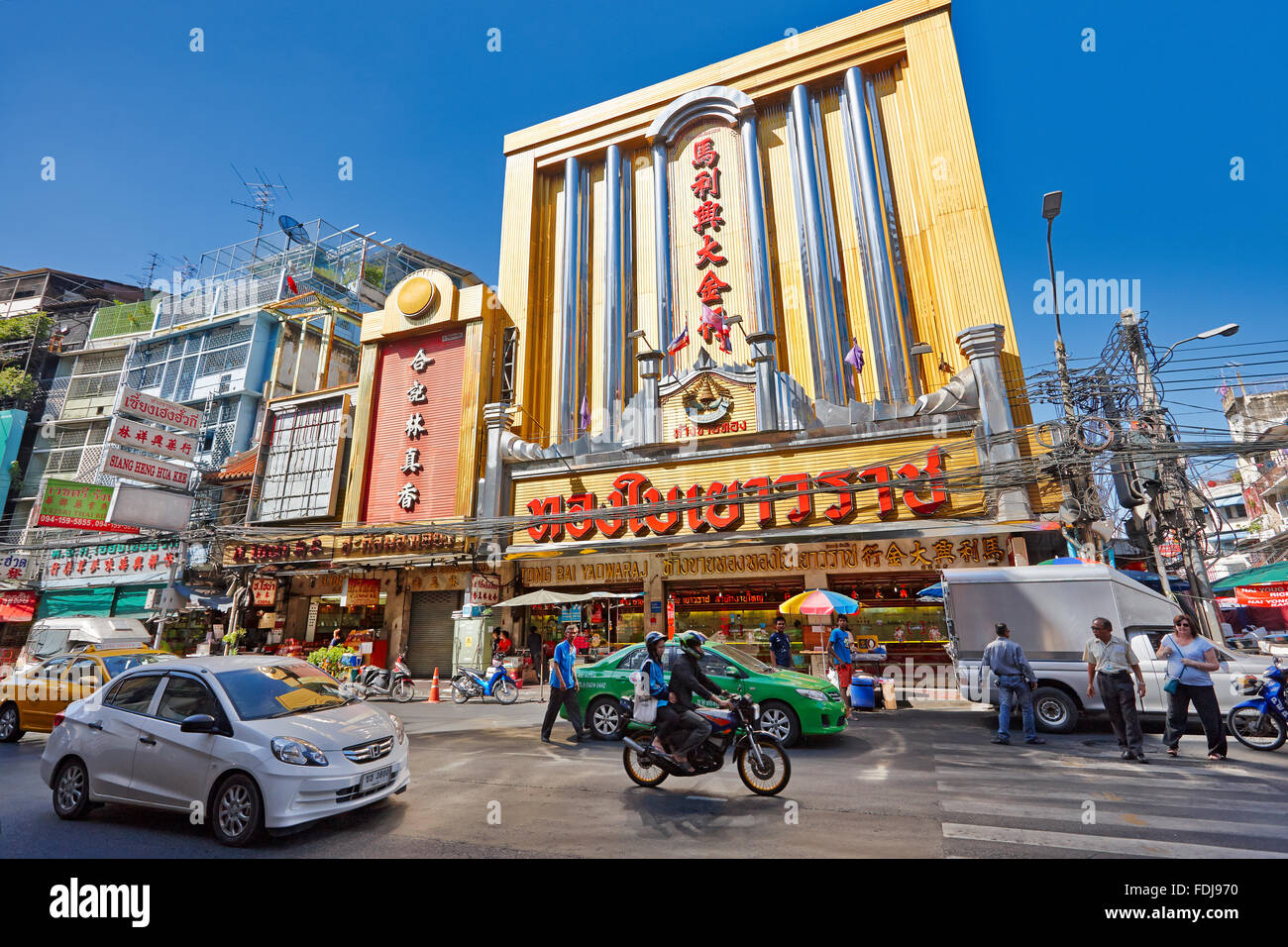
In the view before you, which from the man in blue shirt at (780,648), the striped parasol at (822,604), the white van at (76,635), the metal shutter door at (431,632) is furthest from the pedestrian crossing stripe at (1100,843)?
the white van at (76,635)

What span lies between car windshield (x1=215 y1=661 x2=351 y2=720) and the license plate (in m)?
1.03

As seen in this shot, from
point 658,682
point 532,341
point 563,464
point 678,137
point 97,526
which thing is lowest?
point 658,682

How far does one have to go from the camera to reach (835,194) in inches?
884

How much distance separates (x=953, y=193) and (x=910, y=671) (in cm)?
→ 1558

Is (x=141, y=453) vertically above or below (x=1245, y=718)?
above

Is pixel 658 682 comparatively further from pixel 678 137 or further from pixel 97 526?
pixel 97 526

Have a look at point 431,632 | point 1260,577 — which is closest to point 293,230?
point 431,632

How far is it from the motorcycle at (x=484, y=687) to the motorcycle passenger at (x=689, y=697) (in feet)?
37.8

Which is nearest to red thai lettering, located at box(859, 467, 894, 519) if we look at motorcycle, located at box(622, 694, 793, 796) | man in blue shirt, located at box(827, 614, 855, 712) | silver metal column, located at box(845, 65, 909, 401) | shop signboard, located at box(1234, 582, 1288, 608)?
silver metal column, located at box(845, 65, 909, 401)

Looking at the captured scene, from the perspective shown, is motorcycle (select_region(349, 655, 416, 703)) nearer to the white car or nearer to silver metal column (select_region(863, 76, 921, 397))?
the white car

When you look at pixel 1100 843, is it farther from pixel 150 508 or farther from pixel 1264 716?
pixel 150 508

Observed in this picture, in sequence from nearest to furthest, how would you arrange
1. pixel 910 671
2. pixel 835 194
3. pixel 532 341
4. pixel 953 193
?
pixel 910 671 < pixel 953 193 < pixel 835 194 < pixel 532 341

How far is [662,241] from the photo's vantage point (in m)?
24.2
